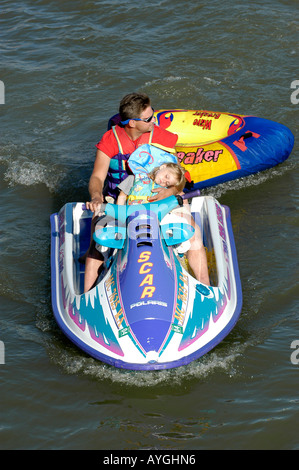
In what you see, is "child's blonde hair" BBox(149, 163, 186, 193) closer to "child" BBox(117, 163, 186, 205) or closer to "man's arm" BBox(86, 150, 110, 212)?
"child" BBox(117, 163, 186, 205)

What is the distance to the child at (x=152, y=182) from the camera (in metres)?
5.41

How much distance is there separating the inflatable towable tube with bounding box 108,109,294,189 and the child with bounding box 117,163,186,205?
183 centimetres

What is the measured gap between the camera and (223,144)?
7500 mm

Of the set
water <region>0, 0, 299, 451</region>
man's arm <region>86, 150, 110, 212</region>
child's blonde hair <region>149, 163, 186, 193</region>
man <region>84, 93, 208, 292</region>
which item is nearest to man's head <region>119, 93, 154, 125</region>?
man <region>84, 93, 208, 292</region>

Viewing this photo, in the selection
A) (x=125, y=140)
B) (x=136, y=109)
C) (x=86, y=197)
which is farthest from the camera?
(x=86, y=197)

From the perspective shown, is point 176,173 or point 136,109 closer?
point 176,173

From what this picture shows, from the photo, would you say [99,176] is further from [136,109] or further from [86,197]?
[86,197]

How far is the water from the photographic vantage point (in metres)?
4.52

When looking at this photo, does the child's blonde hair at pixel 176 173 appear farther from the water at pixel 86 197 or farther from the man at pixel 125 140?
the water at pixel 86 197

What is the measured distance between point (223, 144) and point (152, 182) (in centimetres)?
225

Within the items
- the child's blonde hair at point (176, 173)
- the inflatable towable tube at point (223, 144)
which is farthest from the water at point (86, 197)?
the child's blonde hair at point (176, 173)

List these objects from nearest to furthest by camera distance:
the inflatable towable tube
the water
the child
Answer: the water → the child → the inflatable towable tube

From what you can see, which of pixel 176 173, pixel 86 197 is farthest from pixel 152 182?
pixel 86 197

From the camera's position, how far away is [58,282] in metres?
5.34
